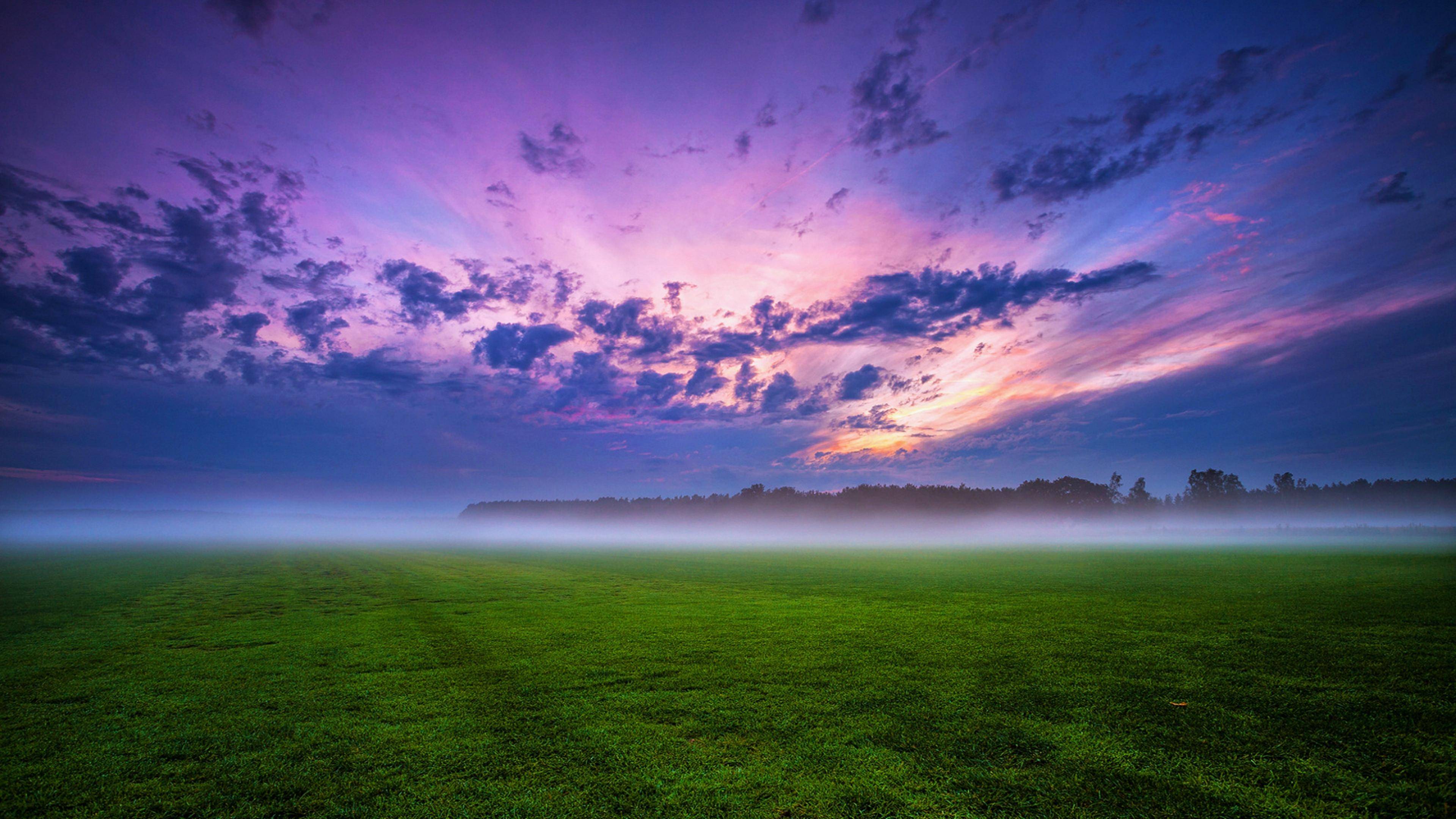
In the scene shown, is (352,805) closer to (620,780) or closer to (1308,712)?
(620,780)

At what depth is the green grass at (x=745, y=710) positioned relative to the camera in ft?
10.8

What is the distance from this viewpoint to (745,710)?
482 cm

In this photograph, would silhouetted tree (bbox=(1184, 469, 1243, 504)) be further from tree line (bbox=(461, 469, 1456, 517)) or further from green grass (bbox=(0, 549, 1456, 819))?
green grass (bbox=(0, 549, 1456, 819))

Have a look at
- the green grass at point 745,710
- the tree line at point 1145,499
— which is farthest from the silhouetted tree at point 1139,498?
the green grass at point 745,710

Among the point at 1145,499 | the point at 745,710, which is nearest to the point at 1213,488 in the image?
the point at 1145,499

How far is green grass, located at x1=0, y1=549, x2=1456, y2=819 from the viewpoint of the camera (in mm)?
3293

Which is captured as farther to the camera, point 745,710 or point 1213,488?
point 1213,488

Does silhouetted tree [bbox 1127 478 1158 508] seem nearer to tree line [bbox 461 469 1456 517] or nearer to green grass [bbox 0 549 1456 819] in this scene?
tree line [bbox 461 469 1456 517]

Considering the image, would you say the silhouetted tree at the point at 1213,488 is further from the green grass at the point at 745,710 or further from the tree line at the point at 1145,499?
the green grass at the point at 745,710

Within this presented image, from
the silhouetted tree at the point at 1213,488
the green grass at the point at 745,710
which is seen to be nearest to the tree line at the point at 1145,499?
the silhouetted tree at the point at 1213,488

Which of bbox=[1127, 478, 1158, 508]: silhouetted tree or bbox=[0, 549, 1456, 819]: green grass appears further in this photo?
bbox=[1127, 478, 1158, 508]: silhouetted tree

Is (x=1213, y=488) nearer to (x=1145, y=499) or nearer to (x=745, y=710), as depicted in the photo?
A: (x=1145, y=499)

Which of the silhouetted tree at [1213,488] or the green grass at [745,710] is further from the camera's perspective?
the silhouetted tree at [1213,488]

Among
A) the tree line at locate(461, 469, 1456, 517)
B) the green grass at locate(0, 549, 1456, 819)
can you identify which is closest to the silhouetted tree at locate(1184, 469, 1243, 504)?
the tree line at locate(461, 469, 1456, 517)
